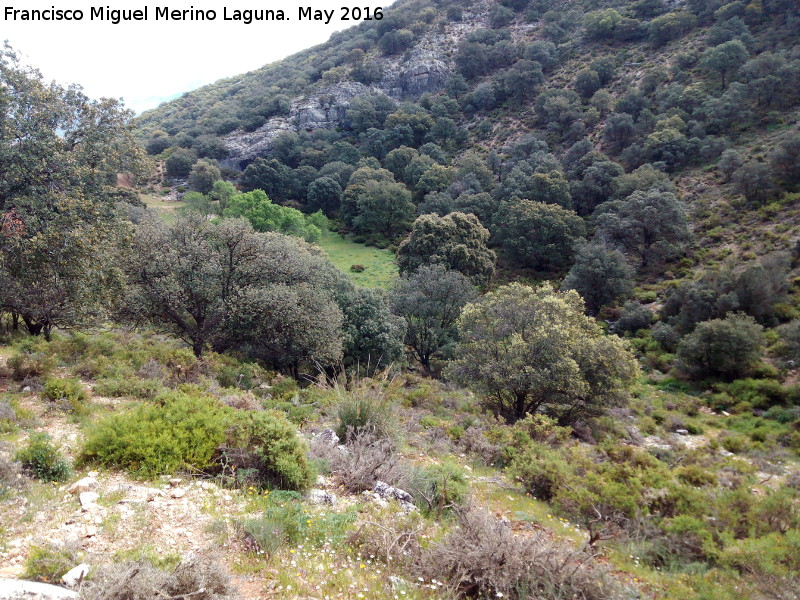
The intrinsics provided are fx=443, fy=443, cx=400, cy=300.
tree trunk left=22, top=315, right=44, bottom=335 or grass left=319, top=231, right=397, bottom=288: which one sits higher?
tree trunk left=22, top=315, right=44, bottom=335

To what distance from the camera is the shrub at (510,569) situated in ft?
13.1

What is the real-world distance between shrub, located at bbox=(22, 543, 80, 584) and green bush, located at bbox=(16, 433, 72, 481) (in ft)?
5.35

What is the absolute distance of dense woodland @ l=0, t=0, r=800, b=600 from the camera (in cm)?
464

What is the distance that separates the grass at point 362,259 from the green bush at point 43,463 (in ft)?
99.7

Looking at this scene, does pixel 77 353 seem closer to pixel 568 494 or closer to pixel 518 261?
pixel 568 494

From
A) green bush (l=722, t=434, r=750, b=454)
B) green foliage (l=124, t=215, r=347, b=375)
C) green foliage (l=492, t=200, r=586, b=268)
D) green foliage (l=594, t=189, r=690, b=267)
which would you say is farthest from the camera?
green foliage (l=492, t=200, r=586, b=268)

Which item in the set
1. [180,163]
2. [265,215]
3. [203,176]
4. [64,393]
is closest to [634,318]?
[64,393]

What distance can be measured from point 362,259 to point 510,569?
40990 millimetres

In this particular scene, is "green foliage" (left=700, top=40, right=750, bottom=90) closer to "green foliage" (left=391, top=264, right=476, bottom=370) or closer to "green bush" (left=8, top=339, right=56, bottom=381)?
"green foliage" (left=391, top=264, right=476, bottom=370)

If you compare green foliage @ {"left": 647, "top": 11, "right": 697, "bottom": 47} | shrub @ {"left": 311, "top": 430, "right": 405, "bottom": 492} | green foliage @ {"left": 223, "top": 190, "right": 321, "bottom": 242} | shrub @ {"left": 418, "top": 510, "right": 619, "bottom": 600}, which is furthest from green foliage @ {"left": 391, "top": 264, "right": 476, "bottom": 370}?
green foliage @ {"left": 647, "top": 11, "right": 697, "bottom": 47}

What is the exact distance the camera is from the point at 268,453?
5578mm

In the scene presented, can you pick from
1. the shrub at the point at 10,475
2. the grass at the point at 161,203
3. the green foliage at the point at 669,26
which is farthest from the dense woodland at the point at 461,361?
the grass at the point at 161,203

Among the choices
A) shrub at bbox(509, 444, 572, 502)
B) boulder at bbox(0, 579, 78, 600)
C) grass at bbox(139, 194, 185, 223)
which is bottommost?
shrub at bbox(509, 444, 572, 502)

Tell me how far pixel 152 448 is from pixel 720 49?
5898 centimetres
